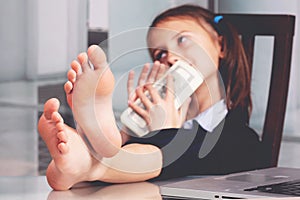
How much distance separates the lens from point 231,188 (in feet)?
3.12

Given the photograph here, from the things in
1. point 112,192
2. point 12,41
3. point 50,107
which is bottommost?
point 12,41

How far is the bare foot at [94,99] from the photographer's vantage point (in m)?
1.00

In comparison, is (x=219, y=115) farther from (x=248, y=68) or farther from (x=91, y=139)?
(x=248, y=68)

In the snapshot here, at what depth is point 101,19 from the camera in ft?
11.5

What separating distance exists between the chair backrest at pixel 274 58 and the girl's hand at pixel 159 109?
757mm

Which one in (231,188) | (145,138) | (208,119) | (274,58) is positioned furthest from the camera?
(274,58)

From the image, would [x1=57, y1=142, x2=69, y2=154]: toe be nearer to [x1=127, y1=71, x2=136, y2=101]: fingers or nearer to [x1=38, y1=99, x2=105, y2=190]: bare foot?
[x1=38, y1=99, x2=105, y2=190]: bare foot

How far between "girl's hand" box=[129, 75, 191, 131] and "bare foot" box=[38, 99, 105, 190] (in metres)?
0.11

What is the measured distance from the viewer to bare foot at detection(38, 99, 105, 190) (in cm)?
99

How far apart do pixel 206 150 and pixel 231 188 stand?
20 centimetres

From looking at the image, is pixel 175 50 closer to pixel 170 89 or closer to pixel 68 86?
pixel 170 89

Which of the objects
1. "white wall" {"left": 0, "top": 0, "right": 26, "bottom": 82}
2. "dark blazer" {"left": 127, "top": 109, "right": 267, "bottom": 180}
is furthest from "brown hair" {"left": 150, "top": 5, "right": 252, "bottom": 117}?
"white wall" {"left": 0, "top": 0, "right": 26, "bottom": 82}

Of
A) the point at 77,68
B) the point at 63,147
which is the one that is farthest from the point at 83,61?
the point at 63,147

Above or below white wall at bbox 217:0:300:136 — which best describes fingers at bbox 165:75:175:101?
above
